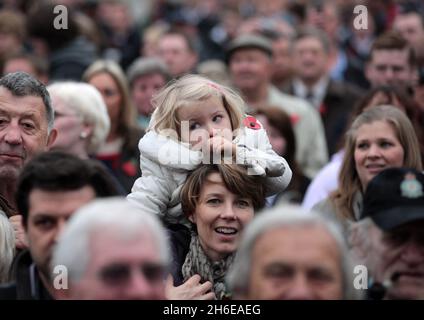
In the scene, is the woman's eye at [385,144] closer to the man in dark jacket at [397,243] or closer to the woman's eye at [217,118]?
the woman's eye at [217,118]

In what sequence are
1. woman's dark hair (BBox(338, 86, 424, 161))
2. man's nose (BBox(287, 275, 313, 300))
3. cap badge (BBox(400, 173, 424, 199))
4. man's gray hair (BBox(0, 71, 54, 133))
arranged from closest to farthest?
man's nose (BBox(287, 275, 313, 300)), cap badge (BBox(400, 173, 424, 199)), man's gray hair (BBox(0, 71, 54, 133)), woman's dark hair (BBox(338, 86, 424, 161))

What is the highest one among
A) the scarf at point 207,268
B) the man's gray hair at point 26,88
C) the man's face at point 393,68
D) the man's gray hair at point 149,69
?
the man's gray hair at point 149,69

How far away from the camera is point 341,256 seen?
14.7ft

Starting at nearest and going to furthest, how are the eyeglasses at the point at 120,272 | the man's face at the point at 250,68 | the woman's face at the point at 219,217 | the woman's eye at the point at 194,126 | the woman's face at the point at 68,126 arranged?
the eyeglasses at the point at 120,272
the woman's face at the point at 219,217
the woman's eye at the point at 194,126
the woman's face at the point at 68,126
the man's face at the point at 250,68

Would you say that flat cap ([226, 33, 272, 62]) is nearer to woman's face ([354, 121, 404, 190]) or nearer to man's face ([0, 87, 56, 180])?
woman's face ([354, 121, 404, 190])

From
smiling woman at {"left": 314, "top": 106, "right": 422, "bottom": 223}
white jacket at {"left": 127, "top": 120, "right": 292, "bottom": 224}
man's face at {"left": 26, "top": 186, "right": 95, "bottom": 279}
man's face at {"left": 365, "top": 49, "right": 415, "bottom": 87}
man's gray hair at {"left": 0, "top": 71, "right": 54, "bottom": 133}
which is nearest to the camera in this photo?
man's face at {"left": 26, "top": 186, "right": 95, "bottom": 279}

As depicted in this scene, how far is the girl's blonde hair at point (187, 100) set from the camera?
639 centimetres

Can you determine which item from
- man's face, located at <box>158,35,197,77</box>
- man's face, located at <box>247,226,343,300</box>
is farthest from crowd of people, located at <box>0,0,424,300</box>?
man's face, located at <box>158,35,197,77</box>

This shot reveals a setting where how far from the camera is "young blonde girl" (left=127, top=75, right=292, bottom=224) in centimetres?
610

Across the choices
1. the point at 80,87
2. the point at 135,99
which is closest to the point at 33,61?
the point at 135,99

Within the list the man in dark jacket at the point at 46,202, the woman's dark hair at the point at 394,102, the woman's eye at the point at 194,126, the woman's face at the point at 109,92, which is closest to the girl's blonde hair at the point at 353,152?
the woman's dark hair at the point at 394,102

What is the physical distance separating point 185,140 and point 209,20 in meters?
12.0

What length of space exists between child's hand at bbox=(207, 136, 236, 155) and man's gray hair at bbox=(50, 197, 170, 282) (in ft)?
5.77

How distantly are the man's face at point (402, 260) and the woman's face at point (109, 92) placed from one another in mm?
4634
